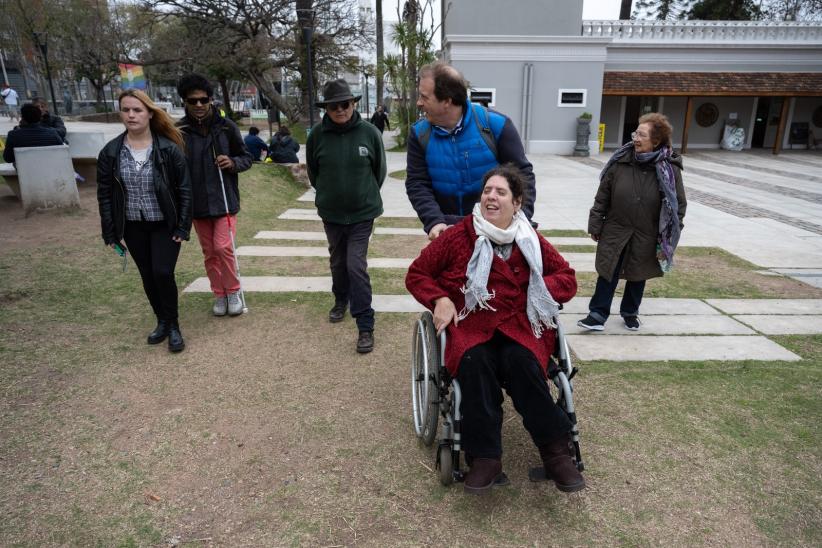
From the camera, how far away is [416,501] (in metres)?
2.46

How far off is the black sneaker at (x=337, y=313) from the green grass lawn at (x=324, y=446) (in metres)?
0.10

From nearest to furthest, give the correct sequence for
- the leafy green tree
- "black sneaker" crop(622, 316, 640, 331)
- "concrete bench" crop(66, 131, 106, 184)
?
"black sneaker" crop(622, 316, 640, 331) < "concrete bench" crop(66, 131, 106, 184) < the leafy green tree

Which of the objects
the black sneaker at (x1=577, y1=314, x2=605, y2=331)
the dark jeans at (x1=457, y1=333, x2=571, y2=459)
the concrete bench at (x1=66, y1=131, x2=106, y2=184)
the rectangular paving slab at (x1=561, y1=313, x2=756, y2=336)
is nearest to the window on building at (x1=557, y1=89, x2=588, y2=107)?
the concrete bench at (x1=66, y1=131, x2=106, y2=184)

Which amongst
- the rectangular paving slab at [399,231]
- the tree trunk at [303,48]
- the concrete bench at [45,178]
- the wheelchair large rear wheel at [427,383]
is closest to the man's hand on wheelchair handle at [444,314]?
the wheelchair large rear wheel at [427,383]

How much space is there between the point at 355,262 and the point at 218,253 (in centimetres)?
121

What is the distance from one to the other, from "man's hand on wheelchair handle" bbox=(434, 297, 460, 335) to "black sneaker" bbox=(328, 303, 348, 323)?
6.55 ft

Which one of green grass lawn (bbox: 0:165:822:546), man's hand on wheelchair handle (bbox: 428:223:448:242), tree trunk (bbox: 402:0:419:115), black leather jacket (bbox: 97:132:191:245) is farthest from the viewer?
tree trunk (bbox: 402:0:419:115)

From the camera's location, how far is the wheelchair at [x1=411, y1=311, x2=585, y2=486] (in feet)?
7.84

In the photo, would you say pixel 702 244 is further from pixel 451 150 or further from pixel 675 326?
pixel 451 150

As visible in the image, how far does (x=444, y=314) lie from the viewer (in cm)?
256

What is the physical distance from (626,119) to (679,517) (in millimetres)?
23183

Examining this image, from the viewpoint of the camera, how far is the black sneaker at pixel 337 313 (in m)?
4.48

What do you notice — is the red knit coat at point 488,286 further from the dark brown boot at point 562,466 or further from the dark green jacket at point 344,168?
the dark green jacket at point 344,168

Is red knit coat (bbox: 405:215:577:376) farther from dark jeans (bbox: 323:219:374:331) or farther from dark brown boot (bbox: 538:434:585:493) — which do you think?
dark jeans (bbox: 323:219:374:331)
